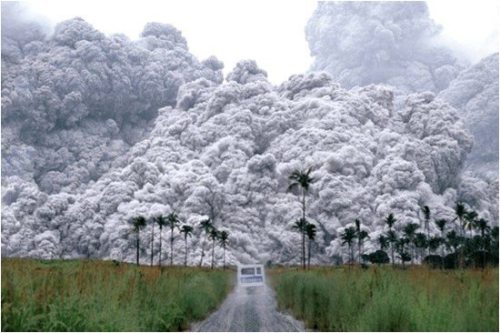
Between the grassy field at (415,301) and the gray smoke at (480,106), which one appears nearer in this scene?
the grassy field at (415,301)

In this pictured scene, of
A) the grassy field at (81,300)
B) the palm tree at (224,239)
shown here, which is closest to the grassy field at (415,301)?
the grassy field at (81,300)

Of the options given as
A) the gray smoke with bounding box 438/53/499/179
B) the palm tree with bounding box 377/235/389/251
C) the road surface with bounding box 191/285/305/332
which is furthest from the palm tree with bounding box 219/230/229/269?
the gray smoke with bounding box 438/53/499/179

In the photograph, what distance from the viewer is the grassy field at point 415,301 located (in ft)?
33.5

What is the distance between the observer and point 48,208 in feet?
399

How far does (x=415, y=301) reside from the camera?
11547 mm

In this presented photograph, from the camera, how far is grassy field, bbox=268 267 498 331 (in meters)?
10.2

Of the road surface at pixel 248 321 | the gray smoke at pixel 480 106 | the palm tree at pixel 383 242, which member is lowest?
the road surface at pixel 248 321

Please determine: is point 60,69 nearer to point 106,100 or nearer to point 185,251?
point 106,100

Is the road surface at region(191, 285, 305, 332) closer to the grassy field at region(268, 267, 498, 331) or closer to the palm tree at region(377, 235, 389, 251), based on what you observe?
the grassy field at region(268, 267, 498, 331)

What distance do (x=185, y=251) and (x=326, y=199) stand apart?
27.9 metres

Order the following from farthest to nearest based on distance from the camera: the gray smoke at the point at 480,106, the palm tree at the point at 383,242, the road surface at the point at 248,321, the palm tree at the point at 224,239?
the gray smoke at the point at 480,106
the palm tree at the point at 224,239
the palm tree at the point at 383,242
the road surface at the point at 248,321

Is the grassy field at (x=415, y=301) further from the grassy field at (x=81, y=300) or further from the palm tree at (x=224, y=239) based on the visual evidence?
the palm tree at (x=224, y=239)

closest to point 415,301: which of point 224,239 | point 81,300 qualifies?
point 81,300

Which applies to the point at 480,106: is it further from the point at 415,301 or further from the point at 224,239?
the point at 415,301
